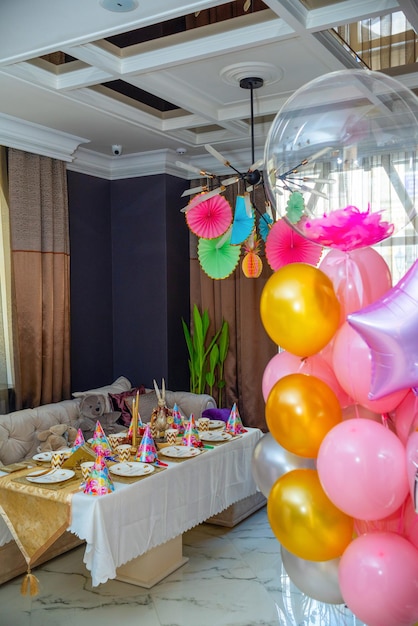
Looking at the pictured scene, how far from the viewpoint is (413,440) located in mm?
1314

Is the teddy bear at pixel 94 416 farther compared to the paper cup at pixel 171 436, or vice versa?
the teddy bear at pixel 94 416

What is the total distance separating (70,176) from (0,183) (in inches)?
27.7

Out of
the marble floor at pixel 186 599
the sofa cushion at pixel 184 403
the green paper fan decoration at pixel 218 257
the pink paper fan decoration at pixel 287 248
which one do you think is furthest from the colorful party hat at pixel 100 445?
the sofa cushion at pixel 184 403

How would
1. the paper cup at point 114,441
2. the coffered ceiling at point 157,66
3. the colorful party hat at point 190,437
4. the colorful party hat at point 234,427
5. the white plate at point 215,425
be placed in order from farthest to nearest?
1. the white plate at point 215,425
2. the colorful party hat at point 234,427
3. the colorful party hat at point 190,437
4. the paper cup at point 114,441
5. the coffered ceiling at point 157,66

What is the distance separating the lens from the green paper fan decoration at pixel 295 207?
5.15ft

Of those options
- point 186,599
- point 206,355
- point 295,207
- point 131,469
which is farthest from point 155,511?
point 206,355

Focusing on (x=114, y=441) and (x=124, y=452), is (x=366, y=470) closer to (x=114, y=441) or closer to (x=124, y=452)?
(x=124, y=452)

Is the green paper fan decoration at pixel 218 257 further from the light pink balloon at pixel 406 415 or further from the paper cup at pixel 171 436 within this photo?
the light pink balloon at pixel 406 415

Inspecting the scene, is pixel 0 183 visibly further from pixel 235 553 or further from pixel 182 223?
pixel 235 553

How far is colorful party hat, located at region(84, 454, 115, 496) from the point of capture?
2.65 meters

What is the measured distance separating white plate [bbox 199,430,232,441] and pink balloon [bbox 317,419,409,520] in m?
2.21

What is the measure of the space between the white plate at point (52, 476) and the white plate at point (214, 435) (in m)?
0.92

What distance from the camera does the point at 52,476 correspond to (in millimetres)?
2863

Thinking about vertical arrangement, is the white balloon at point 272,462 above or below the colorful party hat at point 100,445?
above
